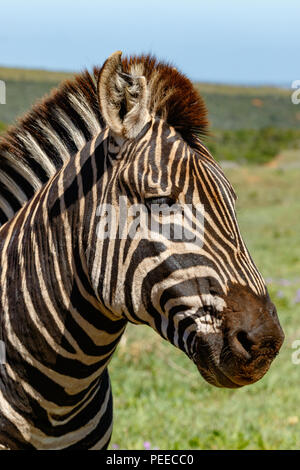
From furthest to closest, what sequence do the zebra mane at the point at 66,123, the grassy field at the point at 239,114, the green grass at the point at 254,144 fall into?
the green grass at the point at 254,144 < the grassy field at the point at 239,114 < the zebra mane at the point at 66,123

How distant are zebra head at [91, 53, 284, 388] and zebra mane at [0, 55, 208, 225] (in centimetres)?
2

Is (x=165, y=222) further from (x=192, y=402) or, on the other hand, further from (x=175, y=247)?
(x=192, y=402)

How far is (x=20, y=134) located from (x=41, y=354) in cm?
101

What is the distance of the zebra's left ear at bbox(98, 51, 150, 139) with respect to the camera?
214cm

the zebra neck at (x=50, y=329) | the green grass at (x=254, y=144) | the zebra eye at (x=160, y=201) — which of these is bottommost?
the green grass at (x=254, y=144)

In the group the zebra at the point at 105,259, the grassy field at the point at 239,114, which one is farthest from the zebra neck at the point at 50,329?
the grassy field at the point at 239,114

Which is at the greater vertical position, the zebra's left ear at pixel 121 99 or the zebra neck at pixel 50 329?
the zebra's left ear at pixel 121 99

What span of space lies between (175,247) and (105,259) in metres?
0.30

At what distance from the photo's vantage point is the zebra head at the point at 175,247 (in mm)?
2006

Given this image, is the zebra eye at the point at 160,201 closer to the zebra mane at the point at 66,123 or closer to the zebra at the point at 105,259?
the zebra at the point at 105,259

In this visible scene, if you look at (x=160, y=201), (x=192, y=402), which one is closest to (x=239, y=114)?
(x=192, y=402)

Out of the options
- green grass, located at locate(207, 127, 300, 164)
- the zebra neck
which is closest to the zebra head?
the zebra neck

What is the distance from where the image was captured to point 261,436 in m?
4.64

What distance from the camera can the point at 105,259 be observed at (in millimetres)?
2234
